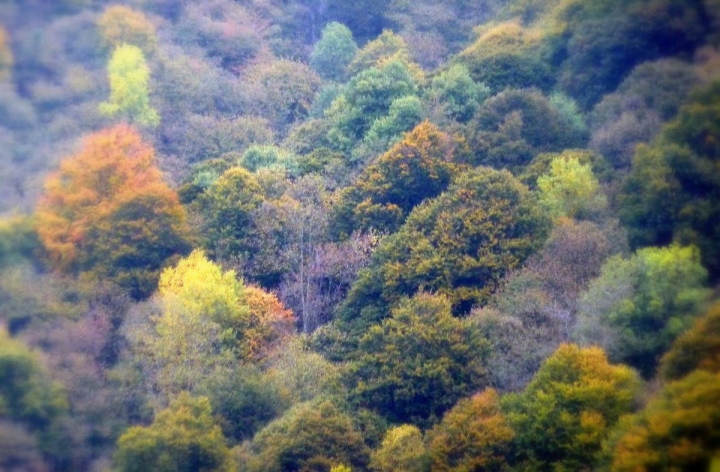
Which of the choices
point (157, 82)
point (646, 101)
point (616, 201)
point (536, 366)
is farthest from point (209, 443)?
point (157, 82)

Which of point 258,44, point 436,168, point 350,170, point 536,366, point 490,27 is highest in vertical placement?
point 258,44

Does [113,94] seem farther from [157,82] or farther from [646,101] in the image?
[646,101]

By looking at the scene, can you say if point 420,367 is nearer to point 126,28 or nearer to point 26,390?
point 26,390

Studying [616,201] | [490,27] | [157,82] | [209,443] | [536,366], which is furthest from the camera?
[490,27]

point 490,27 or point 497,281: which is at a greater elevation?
point 490,27

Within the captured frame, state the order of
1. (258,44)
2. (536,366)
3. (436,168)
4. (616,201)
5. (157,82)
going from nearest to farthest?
(536,366) < (616,201) < (436,168) < (157,82) < (258,44)

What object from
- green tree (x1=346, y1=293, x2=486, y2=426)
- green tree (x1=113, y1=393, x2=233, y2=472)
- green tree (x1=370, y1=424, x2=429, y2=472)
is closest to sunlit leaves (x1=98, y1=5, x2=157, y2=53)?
green tree (x1=346, y1=293, x2=486, y2=426)

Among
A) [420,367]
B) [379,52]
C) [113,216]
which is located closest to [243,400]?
[420,367]
